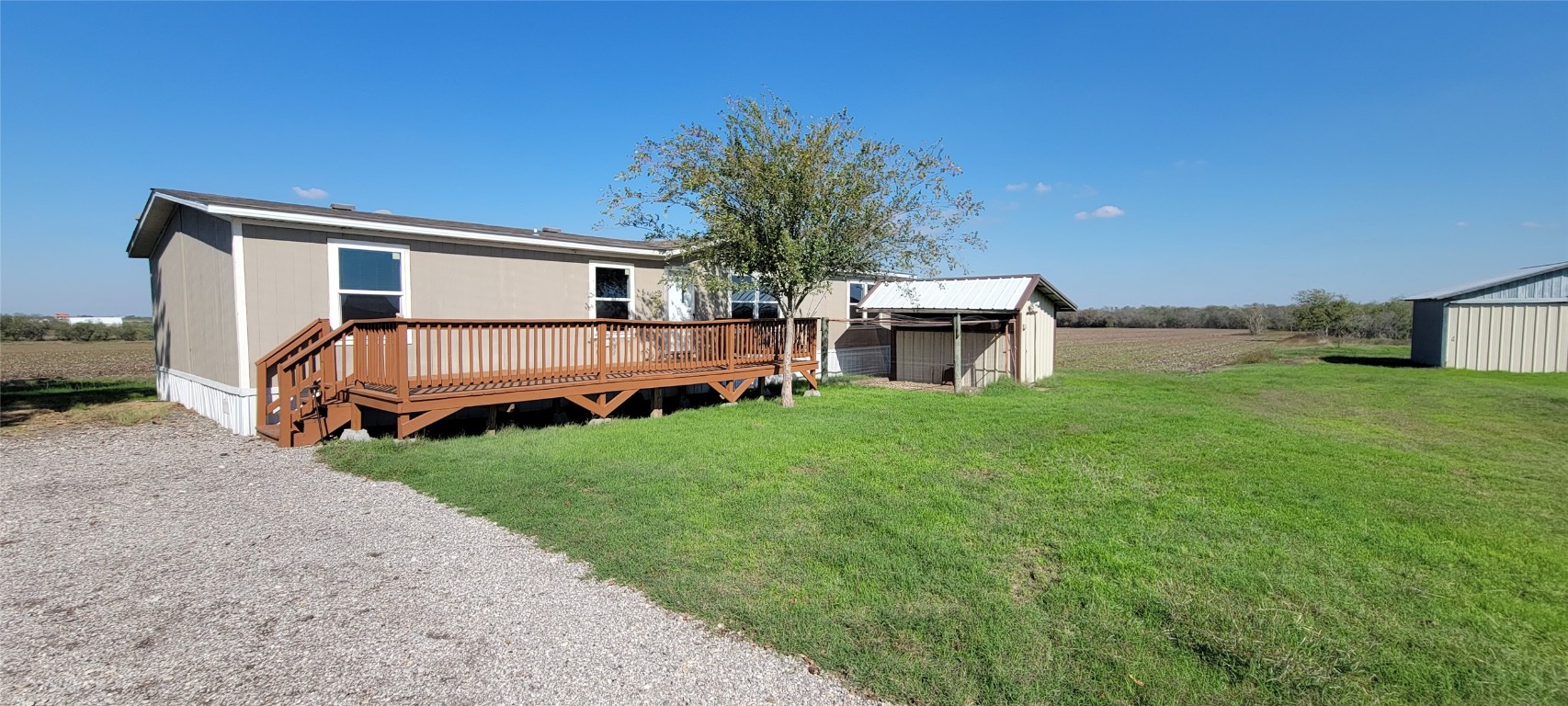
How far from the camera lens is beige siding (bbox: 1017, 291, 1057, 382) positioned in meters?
14.8

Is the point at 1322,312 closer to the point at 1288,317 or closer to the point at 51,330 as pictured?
the point at 1288,317

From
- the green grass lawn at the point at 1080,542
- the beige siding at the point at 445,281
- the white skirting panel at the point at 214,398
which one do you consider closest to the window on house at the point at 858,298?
the beige siding at the point at 445,281

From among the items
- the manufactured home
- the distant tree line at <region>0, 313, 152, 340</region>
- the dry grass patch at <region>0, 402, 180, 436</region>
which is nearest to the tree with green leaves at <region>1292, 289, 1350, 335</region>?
the manufactured home

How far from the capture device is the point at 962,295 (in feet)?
52.0

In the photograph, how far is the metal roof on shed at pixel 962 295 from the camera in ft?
48.1

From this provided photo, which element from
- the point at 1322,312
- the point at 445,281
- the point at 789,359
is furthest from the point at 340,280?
the point at 1322,312

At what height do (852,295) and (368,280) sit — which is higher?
(852,295)

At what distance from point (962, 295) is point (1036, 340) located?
1.91 metres

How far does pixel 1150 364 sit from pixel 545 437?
71.6 ft

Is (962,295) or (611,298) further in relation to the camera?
(962,295)

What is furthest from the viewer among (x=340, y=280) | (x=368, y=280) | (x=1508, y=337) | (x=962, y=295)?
(x=1508, y=337)

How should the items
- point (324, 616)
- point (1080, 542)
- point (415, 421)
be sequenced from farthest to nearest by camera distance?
1. point (415, 421)
2. point (1080, 542)
3. point (324, 616)

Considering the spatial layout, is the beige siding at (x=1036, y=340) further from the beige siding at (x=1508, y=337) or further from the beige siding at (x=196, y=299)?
the beige siding at (x=196, y=299)

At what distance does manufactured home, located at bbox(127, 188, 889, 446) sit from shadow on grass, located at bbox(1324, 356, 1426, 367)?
1943 cm
